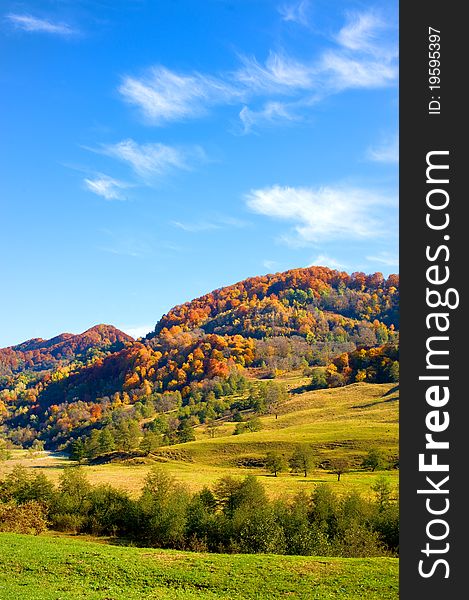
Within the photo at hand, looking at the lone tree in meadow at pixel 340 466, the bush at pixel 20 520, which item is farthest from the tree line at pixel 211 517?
the lone tree in meadow at pixel 340 466

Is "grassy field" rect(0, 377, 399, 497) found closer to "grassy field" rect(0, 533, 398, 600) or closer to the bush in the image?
the bush

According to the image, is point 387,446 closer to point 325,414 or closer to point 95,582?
point 325,414

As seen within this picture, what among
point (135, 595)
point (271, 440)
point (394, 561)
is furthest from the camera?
point (271, 440)

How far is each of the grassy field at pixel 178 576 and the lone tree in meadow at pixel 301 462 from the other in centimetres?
6821

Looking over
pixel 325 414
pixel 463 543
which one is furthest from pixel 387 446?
pixel 463 543

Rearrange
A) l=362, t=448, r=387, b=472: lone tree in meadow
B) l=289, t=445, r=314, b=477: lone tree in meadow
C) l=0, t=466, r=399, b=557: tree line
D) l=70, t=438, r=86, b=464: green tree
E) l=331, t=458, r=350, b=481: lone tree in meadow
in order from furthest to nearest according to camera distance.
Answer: l=70, t=438, r=86, b=464: green tree
l=289, t=445, r=314, b=477: lone tree in meadow
l=331, t=458, r=350, b=481: lone tree in meadow
l=362, t=448, r=387, b=472: lone tree in meadow
l=0, t=466, r=399, b=557: tree line

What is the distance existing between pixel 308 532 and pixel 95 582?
27.5m

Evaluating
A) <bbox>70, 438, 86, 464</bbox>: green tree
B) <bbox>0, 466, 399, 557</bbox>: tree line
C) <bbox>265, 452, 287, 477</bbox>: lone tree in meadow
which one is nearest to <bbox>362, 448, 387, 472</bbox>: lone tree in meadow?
<bbox>265, 452, 287, 477</bbox>: lone tree in meadow

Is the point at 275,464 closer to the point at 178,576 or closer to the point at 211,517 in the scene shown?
the point at 211,517

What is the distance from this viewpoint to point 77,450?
12962 centimetres

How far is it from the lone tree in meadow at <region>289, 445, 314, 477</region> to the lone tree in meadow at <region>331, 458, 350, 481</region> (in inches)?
212

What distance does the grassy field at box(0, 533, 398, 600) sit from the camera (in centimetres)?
2648

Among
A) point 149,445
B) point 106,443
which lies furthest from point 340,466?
point 106,443

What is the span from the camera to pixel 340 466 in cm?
10562
